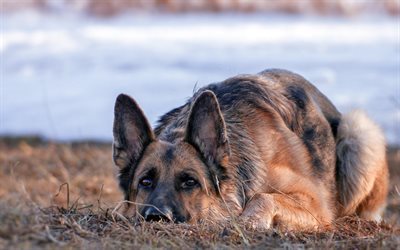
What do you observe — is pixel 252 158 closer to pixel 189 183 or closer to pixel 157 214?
pixel 189 183

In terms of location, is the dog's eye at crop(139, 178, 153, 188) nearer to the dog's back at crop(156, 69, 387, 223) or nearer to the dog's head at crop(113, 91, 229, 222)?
the dog's head at crop(113, 91, 229, 222)

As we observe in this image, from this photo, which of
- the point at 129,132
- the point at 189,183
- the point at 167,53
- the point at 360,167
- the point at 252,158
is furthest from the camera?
the point at 167,53

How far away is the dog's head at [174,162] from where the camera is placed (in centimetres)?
591

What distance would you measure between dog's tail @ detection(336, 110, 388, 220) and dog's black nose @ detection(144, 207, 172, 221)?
2.35m

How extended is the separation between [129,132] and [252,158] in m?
1.03

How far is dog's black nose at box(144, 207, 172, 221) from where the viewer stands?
18.8 ft

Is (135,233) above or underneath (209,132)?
underneath

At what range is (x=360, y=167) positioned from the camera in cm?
769

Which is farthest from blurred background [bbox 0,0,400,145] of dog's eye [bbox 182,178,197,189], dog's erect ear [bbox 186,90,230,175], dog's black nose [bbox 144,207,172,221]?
dog's black nose [bbox 144,207,172,221]

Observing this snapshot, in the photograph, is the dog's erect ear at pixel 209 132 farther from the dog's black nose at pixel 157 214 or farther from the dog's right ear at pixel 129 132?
the dog's black nose at pixel 157 214

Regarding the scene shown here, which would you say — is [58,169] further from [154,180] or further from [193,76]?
[193,76]

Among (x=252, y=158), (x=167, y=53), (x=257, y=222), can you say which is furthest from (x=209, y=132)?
(x=167, y=53)

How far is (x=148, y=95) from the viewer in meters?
16.9

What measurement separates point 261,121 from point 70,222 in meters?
2.27
